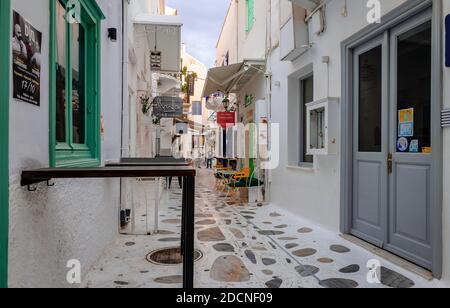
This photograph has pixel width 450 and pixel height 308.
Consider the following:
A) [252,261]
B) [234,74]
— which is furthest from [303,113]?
[252,261]

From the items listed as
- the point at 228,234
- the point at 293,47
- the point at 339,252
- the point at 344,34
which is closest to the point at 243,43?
the point at 293,47

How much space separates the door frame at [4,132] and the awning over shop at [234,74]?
286 inches

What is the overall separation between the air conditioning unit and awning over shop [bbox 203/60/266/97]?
93.7 inches

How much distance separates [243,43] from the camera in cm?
1212

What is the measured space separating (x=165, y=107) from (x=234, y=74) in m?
2.61

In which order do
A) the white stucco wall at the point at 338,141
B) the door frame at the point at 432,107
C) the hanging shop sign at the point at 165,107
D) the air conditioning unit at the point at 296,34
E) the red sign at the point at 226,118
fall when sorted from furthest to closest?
the red sign at the point at 226,118 < the hanging shop sign at the point at 165,107 < the air conditioning unit at the point at 296,34 < the white stucco wall at the point at 338,141 < the door frame at the point at 432,107

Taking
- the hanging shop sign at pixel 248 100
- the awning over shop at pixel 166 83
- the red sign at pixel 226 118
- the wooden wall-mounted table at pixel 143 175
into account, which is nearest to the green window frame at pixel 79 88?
the wooden wall-mounted table at pixel 143 175

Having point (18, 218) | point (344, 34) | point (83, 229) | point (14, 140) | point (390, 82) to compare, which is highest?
point (344, 34)

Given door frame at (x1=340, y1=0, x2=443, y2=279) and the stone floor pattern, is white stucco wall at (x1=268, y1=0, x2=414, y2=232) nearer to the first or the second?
door frame at (x1=340, y1=0, x2=443, y2=279)

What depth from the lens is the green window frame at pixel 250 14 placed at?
33.9 feet

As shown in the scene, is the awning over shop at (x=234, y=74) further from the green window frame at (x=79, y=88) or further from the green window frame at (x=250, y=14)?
the green window frame at (x=79, y=88)

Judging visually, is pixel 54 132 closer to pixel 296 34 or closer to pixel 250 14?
pixel 296 34

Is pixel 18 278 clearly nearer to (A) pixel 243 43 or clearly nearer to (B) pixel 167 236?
(B) pixel 167 236

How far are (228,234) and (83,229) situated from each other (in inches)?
95.2
